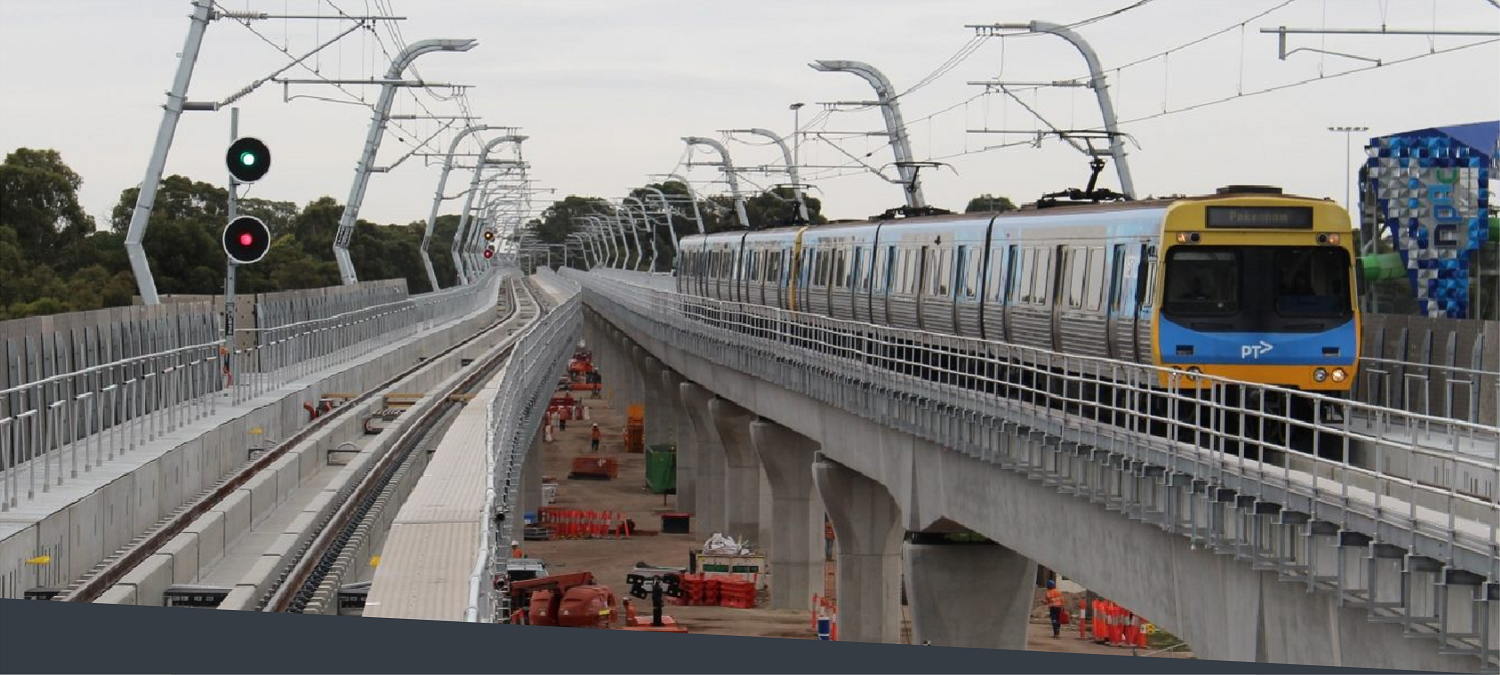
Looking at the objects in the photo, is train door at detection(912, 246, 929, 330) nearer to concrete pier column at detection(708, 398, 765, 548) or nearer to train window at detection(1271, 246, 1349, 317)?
train window at detection(1271, 246, 1349, 317)

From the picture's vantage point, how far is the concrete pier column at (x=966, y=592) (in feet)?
119

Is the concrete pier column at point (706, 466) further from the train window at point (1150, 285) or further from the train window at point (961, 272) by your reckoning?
the train window at point (1150, 285)

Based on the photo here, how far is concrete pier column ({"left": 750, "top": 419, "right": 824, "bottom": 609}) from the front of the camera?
58969 millimetres

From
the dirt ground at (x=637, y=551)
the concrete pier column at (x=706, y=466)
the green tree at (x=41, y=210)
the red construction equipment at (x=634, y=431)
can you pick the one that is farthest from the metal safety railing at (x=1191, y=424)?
the red construction equipment at (x=634, y=431)

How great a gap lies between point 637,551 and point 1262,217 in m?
54.6

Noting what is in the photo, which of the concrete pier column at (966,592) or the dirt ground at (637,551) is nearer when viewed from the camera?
the concrete pier column at (966,592)

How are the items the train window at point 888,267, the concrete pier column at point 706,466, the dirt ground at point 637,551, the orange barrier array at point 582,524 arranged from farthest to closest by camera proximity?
1. the orange barrier array at point 582,524
2. the concrete pier column at point 706,466
3. the dirt ground at point 637,551
4. the train window at point 888,267

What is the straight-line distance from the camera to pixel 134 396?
25.0m

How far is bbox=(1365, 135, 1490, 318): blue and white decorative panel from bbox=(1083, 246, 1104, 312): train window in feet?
38.6

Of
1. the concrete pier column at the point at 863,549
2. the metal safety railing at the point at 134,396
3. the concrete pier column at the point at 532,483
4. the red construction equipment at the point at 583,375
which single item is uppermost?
the metal safety railing at the point at 134,396

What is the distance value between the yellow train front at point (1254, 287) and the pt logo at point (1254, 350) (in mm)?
11

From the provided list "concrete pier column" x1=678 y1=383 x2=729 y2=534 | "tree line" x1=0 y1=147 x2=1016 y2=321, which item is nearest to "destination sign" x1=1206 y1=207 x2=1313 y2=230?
"tree line" x1=0 y1=147 x2=1016 y2=321

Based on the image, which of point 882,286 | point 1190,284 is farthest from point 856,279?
point 1190,284

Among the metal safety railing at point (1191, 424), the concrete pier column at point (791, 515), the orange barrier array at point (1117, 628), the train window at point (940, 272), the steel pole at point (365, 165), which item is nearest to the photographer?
the metal safety railing at point (1191, 424)
